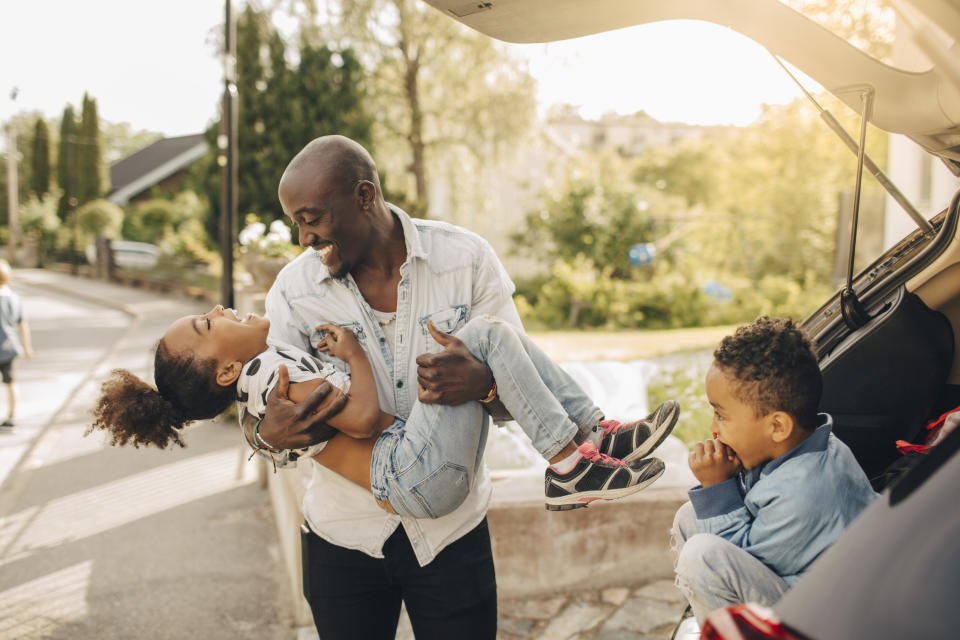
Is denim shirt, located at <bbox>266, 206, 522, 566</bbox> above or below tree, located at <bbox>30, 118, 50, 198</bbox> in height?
above

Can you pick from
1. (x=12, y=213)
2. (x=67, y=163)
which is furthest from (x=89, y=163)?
(x=12, y=213)

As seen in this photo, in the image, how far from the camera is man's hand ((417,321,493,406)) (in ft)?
6.52

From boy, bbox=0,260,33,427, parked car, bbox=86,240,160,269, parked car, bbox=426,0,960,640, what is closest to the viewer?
parked car, bbox=426,0,960,640

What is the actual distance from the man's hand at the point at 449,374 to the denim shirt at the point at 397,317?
105 millimetres

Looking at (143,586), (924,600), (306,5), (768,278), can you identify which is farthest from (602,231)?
(924,600)

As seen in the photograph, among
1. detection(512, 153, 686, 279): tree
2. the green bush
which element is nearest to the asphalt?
detection(512, 153, 686, 279): tree

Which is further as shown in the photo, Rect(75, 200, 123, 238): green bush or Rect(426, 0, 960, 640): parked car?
Rect(75, 200, 123, 238): green bush

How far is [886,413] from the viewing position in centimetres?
231

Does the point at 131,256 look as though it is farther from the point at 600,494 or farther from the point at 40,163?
the point at 600,494

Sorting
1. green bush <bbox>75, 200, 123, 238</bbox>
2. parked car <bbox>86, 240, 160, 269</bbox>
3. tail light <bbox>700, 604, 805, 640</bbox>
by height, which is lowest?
parked car <bbox>86, 240, 160, 269</bbox>

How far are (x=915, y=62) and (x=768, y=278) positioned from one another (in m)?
18.2

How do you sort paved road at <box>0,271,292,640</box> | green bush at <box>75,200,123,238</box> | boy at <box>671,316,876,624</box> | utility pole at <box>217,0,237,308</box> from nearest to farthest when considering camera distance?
boy at <box>671,316,876,624</box> → paved road at <box>0,271,292,640</box> → utility pole at <box>217,0,237,308</box> → green bush at <box>75,200,123,238</box>

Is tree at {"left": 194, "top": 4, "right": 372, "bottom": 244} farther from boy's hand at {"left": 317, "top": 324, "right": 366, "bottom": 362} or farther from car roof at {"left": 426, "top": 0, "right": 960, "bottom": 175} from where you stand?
car roof at {"left": 426, "top": 0, "right": 960, "bottom": 175}

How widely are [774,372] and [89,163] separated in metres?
39.6
